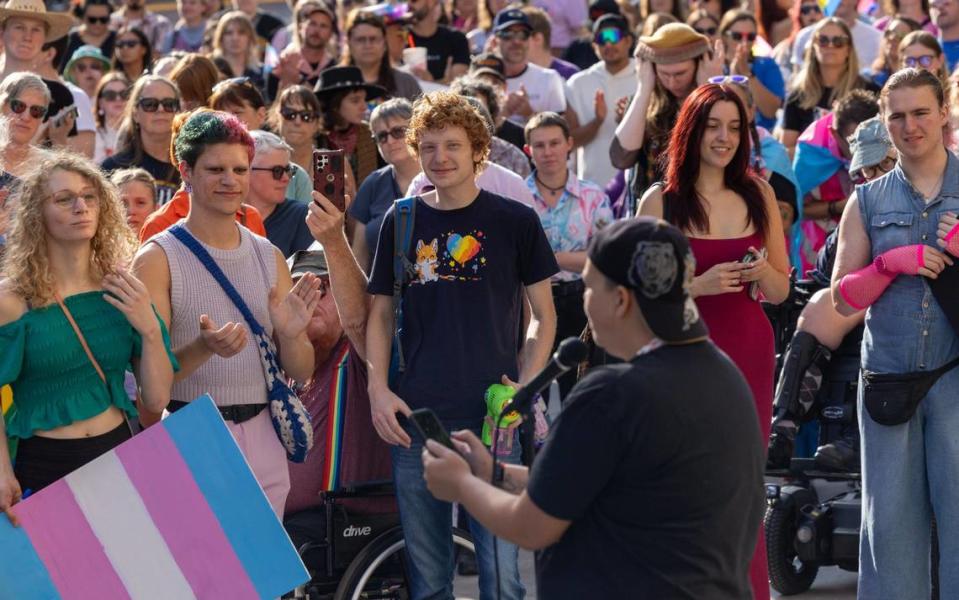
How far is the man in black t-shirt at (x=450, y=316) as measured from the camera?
5141mm

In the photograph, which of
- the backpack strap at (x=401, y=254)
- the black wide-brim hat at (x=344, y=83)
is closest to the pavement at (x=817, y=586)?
the backpack strap at (x=401, y=254)

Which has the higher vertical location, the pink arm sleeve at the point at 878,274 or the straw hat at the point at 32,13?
the straw hat at the point at 32,13

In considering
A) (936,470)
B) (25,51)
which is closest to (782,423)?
(936,470)

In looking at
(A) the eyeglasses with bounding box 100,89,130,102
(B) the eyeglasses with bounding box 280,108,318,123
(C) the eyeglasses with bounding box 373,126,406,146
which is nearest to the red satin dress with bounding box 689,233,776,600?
(C) the eyeglasses with bounding box 373,126,406,146

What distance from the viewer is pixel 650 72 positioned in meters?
7.68

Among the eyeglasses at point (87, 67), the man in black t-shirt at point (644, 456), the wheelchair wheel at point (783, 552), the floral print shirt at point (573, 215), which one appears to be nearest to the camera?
the man in black t-shirt at point (644, 456)

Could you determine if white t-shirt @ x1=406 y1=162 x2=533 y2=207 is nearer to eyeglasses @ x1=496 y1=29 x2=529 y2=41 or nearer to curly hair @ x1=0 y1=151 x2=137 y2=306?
curly hair @ x1=0 y1=151 x2=137 y2=306

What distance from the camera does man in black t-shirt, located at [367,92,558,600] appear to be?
16.9 feet

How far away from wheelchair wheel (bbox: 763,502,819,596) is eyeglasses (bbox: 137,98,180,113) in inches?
142

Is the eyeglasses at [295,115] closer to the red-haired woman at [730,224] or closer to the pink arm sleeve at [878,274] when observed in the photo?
the red-haired woman at [730,224]

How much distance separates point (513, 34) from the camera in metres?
10.7

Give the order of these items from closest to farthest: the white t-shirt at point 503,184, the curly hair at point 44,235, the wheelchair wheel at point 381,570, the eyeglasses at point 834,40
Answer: the curly hair at point 44,235
the wheelchair wheel at point 381,570
the white t-shirt at point 503,184
the eyeglasses at point 834,40

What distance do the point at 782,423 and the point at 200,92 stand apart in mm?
3774

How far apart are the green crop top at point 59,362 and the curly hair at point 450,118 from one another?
3.92ft
